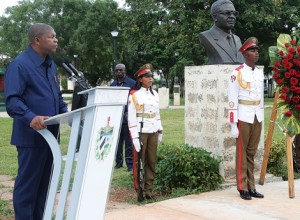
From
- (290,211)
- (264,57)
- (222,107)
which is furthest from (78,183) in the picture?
(264,57)

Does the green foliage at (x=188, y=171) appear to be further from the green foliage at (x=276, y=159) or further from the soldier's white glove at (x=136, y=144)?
the green foliage at (x=276, y=159)

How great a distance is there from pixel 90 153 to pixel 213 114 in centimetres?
433

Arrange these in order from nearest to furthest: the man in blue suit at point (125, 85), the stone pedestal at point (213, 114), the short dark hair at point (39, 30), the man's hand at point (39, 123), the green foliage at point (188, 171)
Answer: the man's hand at point (39, 123)
the short dark hair at point (39, 30)
the green foliage at point (188, 171)
the stone pedestal at point (213, 114)
the man in blue suit at point (125, 85)

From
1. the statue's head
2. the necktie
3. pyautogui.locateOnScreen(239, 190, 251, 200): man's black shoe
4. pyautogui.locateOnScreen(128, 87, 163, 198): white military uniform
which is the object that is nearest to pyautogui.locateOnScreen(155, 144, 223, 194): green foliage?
pyautogui.locateOnScreen(128, 87, 163, 198): white military uniform

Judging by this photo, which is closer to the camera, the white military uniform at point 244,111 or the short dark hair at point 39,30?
the short dark hair at point 39,30

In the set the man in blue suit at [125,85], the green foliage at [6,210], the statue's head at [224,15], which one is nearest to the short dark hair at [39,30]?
the green foliage at [6,210]

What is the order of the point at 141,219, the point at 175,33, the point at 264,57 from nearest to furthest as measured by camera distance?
1. the point at 141,219
2. the point at 175,33
3. the point at 264,57

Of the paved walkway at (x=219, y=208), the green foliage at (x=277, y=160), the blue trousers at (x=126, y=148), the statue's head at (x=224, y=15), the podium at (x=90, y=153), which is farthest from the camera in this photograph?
the blue trousers at (x=126, y=148)

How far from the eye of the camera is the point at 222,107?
7.09m

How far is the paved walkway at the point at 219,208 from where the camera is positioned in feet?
17.3

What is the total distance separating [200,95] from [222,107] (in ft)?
1.63

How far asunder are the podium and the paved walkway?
1.94 m

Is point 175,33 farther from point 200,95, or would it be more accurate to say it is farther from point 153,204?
point 153,204

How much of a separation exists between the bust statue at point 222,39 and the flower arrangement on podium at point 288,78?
3.28ft
